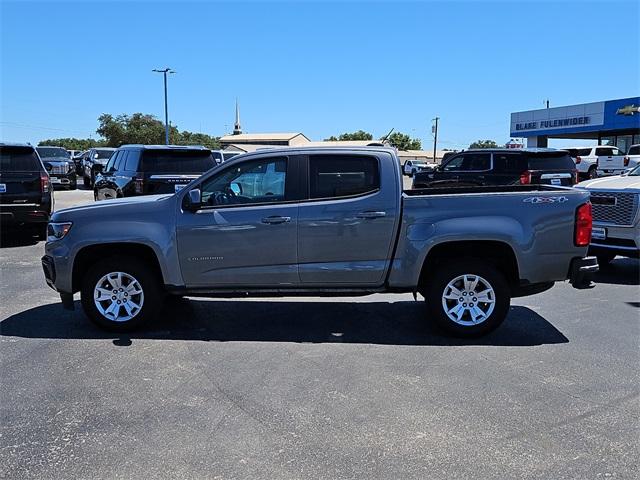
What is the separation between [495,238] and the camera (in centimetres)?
Result: 542

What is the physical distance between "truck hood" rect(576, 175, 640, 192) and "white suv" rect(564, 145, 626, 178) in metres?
19.0

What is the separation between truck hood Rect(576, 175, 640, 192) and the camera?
8.32 metres

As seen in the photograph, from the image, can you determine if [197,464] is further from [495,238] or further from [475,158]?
[475,158]

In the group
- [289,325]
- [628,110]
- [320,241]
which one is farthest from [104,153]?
[628,110]

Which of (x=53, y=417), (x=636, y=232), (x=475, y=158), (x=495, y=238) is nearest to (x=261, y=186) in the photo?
(x=495, y=238)

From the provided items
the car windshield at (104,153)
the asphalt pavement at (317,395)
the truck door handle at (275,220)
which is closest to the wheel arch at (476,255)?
the asphalt pavement at (317,395)

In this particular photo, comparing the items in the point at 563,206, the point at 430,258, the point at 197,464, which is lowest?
the point at 197,464

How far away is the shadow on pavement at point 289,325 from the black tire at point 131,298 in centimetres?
12

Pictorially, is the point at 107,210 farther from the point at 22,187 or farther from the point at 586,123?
the point at 586,123

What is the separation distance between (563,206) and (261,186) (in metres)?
2.90

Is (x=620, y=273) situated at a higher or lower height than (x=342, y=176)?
lower

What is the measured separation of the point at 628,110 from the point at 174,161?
38.3m

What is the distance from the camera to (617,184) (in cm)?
877

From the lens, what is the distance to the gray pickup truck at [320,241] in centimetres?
549
